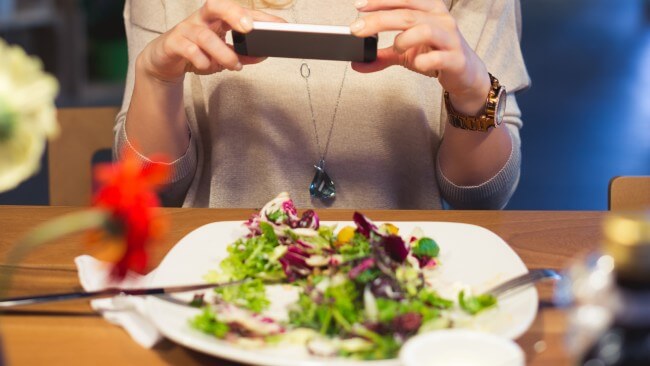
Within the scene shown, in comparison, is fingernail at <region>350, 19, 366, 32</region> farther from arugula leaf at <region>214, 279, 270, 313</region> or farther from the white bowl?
the white bowl

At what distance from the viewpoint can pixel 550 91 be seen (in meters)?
5.59

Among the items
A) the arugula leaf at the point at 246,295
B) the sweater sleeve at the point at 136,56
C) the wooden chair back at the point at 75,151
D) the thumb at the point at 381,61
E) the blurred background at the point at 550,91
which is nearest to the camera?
the arugula leaf at the point at 246,295

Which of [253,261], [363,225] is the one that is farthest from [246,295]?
[363,225]

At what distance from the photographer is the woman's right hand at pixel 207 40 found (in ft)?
3.68

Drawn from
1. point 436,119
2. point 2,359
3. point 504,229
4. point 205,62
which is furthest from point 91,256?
point 436,119

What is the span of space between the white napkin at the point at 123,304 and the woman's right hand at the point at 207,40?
0.34 metres

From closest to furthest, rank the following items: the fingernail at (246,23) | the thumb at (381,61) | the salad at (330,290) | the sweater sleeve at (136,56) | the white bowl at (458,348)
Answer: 1. the white bowl at (458,348)
2. the salad at (330,290)
3. the fingernail at (246,23)
4. the thumb at (381,61)
5. the sweater sleeve at (136,56)

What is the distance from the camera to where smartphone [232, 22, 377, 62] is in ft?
3.49

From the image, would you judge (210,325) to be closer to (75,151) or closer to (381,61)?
(381,61)

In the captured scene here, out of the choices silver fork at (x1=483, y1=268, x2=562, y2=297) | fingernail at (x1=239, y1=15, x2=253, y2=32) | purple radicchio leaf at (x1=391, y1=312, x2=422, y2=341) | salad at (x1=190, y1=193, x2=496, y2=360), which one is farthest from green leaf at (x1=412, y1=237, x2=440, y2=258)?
fingernail at (x1=239, y1=15, x2=253, y2=32)

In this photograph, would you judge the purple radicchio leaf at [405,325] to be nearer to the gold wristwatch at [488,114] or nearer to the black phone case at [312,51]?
the black phone case at [312,51]

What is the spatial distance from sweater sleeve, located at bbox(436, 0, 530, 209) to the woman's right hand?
54 centimetres

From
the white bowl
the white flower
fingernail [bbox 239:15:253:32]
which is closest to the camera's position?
the white flower

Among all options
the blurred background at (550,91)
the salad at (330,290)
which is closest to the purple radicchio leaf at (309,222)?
the salad at (330,290)
